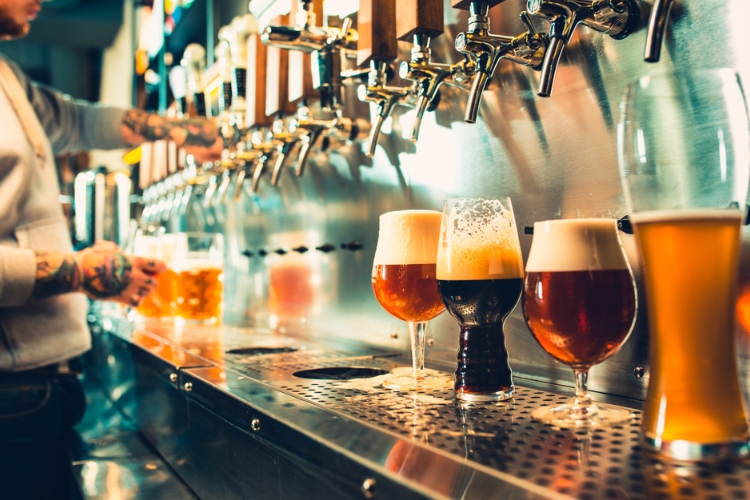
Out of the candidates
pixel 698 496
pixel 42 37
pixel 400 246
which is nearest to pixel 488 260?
pixel 400 246

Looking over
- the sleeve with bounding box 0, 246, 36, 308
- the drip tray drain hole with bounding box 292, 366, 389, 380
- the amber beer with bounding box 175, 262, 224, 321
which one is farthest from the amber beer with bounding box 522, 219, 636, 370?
the amber beer with bounding box 175, 262, 224, 321

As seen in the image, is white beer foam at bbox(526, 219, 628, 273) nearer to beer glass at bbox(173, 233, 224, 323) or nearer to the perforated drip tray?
the perforated drip tray

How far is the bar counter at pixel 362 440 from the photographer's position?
1.78ft

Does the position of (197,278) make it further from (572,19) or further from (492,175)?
(572,19)

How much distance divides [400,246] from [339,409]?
0.87 ft

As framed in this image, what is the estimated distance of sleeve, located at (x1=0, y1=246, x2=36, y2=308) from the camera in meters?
1.46

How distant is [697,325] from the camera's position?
0.60m

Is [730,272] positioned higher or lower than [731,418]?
higher

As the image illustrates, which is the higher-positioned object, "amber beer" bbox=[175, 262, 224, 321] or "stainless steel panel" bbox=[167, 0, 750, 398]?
"stainless steel panel" bbox=[167, 0, 750, 398]

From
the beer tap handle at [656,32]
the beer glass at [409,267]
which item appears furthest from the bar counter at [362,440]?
the beer tap handle at [656,32]

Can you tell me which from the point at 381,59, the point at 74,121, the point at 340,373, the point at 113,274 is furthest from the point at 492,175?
the point at 74,121

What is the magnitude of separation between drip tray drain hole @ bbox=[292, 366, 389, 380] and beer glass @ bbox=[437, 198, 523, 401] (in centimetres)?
30

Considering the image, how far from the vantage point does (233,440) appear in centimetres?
96

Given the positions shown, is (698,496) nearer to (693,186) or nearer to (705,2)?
(693,186)
